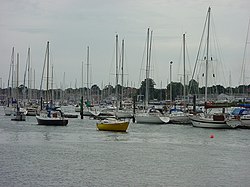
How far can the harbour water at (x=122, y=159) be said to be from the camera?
29641 millimetres

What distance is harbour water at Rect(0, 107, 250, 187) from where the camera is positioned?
29641 millimetres

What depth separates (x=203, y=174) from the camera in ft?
106

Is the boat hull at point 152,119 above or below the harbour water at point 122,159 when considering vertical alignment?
above

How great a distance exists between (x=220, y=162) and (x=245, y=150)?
887 cm

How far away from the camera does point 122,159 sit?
38312 mm

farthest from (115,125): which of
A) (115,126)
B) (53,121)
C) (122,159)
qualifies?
(122,159)

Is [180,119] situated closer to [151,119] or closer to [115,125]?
[151,119]

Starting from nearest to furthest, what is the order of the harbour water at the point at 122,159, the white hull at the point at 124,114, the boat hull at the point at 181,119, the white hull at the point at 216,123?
1. the harbour water at the point at 122,159
2. the white hull at the point at 216,123
3. the boat hull at the point at 181,119
4. the white hull at the point at 124,114

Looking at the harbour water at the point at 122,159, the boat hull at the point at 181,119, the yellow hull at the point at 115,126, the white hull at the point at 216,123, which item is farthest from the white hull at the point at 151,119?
the yellow hull at the point at 115,126

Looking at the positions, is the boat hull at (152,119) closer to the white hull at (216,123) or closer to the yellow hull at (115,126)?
the white hull at (216,123)

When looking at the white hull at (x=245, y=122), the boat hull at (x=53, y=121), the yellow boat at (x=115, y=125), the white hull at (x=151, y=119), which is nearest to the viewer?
the yellow boat at (x=115, y=125)

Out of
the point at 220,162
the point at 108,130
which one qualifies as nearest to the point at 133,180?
the point at 220,162

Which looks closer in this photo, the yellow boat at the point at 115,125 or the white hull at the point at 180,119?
the yellow boat at the point at 115,125

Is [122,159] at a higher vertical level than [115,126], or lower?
lower
